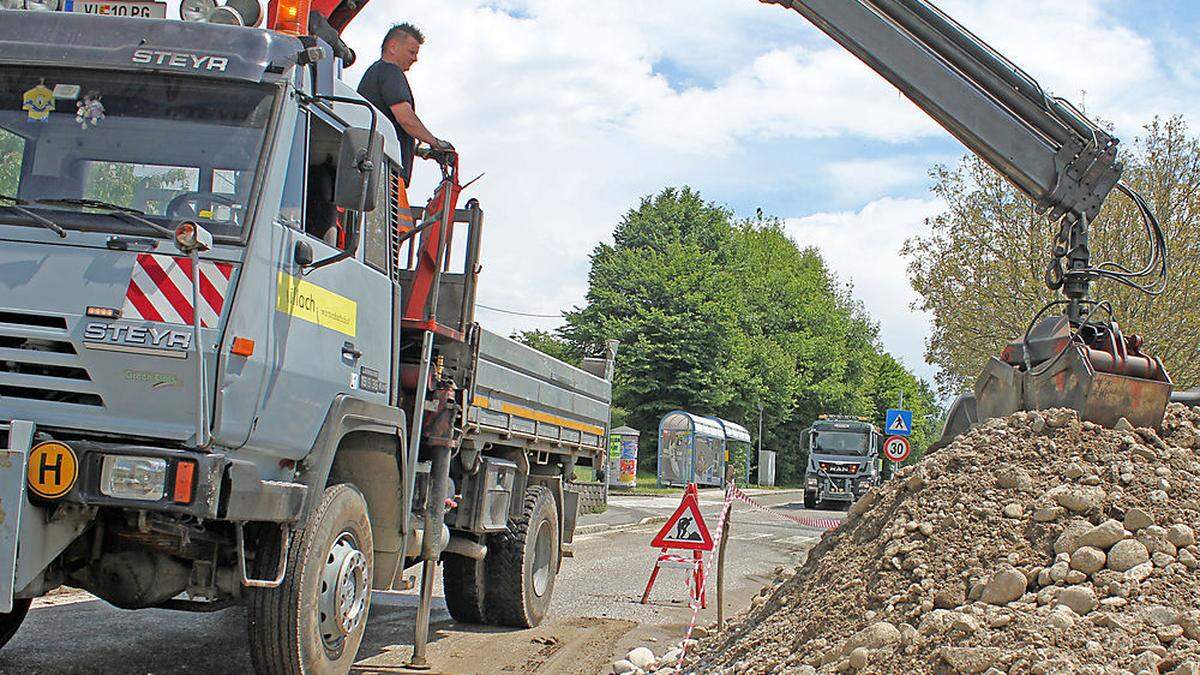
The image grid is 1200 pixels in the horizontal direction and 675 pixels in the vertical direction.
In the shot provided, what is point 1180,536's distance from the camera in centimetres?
602

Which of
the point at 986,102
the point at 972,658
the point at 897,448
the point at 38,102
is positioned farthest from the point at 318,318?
the point at 897,448

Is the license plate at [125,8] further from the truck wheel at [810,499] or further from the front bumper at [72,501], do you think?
the truck wheel at [810,499]

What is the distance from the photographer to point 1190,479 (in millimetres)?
6801

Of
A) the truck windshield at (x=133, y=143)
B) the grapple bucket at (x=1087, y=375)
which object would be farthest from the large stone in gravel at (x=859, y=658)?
the truck windshield at (x=133, y=143)

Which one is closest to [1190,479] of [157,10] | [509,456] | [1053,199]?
[1053,199]

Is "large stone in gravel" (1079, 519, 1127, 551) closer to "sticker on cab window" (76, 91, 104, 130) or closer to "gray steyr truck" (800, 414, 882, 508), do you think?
"sticker on cab window" (76, 91, 104, 130)

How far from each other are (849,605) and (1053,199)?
3889 millimetres

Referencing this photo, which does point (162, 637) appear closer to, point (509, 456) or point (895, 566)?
point (509, 456)

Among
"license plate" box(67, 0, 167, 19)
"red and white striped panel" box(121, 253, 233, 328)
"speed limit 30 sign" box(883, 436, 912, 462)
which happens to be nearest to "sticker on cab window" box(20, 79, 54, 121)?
"license plate" box(67, 0, 167, 19)

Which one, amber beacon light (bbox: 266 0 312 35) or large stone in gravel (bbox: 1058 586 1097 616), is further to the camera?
amber beacon light (bbox: 266 0 312 35)

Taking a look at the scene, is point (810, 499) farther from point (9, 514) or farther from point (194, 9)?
point (9, 514)

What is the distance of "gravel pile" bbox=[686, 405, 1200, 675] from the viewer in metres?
5.32

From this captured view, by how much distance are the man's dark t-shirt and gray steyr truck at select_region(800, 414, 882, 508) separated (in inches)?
1216

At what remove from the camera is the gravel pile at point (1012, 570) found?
17.5 feet
